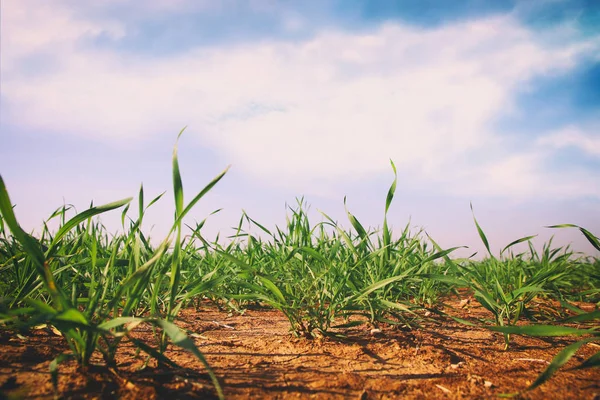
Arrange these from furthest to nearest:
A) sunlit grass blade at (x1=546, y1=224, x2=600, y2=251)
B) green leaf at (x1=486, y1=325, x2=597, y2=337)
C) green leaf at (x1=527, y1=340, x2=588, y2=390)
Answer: sunlit grass blade at (x1=546, y1=224, x2=600, y2=251) < green leaf at (x1=486, y1=325, x2=597, y2=337) < green leaf at (x1=527, y1=340, x2=588, y2=390)

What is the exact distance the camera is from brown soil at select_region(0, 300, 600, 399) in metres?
1.04

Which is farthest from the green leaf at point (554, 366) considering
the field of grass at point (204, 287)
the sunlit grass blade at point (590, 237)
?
the sunlit grass blade at point (590, 237)

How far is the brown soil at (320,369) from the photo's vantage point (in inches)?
41.0

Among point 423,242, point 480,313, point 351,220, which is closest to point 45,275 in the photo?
point 351,220

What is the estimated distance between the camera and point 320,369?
1.30 m

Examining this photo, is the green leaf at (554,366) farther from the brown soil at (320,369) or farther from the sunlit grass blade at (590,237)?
the sunlit grass blade at (590,237)

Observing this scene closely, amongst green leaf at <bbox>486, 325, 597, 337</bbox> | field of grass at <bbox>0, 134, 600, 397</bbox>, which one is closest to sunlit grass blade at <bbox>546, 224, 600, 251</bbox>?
field of grass at <bbox>0, 134, 600, 397</bbox>

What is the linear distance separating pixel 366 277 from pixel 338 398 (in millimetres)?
941

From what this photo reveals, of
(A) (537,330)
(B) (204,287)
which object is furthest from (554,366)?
(B) (204,287)

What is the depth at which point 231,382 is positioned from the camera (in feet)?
3.77

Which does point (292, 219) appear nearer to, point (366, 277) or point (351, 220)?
point (351, 220)

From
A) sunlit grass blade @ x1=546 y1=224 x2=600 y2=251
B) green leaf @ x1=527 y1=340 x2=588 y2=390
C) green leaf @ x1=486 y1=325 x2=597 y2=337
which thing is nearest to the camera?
green leaf @ x1=527 y1=340 x2=588 y2=390

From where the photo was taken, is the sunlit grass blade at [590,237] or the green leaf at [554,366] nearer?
the green leaf at [554,366]

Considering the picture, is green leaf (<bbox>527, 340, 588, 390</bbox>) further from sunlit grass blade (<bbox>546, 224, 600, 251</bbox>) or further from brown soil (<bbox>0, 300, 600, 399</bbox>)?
sunlit grass blade (<bbox>546, 224, 600, 251</bbox>)
